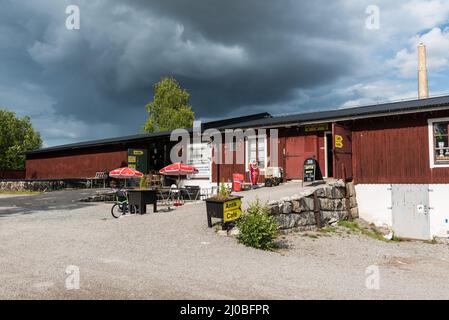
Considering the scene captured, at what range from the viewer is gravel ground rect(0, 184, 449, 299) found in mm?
5465

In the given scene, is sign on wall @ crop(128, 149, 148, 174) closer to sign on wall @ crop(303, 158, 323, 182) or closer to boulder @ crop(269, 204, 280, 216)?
A: sign on wall @ crop(303, 158, 323, 182)

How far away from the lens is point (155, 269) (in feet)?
21.6


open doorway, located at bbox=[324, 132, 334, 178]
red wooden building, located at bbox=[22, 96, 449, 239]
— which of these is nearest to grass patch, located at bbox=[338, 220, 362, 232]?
red wooden building, located at bbox=[22, 96, 449, 239]

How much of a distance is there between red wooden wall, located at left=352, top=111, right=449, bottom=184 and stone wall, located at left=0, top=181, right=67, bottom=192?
63.5ft

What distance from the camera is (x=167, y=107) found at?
40.1 meters

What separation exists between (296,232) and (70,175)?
2275cm

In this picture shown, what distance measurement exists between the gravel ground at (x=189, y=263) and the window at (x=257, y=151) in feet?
21.9

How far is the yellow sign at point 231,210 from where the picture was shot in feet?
31.8

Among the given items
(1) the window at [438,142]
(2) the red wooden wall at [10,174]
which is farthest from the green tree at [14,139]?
(1) the window at [438,142]

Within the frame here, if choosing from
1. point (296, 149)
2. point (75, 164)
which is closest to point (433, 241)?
point (296, 149)

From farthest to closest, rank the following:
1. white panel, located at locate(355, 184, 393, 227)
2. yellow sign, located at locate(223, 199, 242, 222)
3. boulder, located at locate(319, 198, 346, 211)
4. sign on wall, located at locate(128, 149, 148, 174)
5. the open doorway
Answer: sign on wall, located at locate(128, 149, 148, 174), the open doorway, white panel, located at locate(355, 184, 393, 227), boulder, located at locate(319, 198, 346, 211), yellow sign, located at locate(223, 199, 242, 222)

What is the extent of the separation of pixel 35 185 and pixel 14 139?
91.5 ft

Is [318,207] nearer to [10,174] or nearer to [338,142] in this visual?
[338,142]
